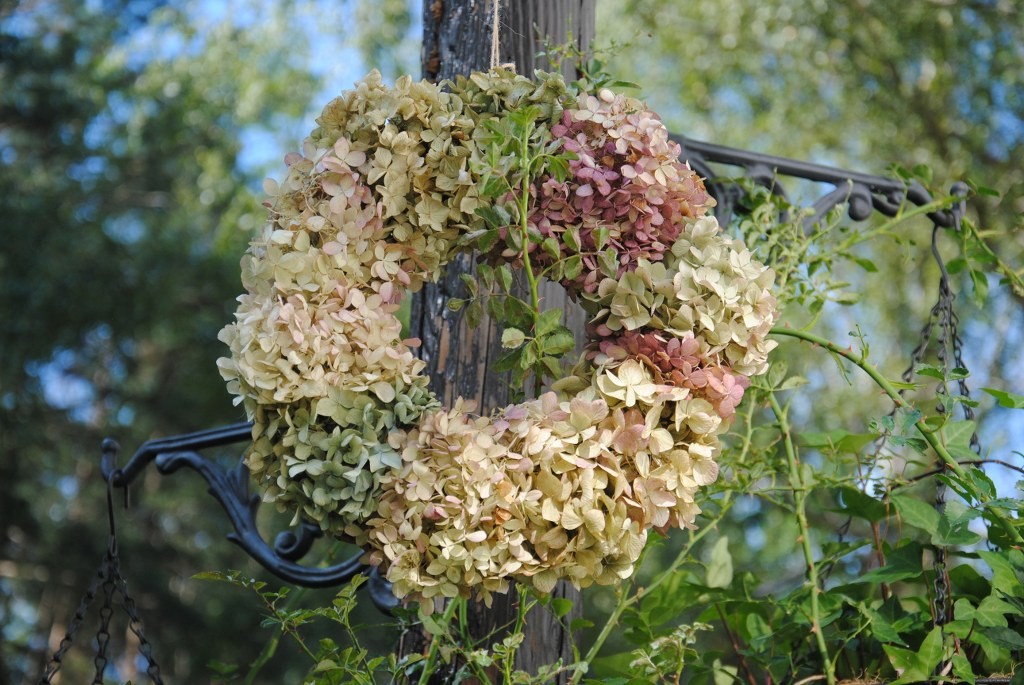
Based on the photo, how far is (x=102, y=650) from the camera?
4.35ft

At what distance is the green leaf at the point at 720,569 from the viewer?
1594 mm

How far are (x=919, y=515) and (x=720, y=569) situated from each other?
395 millimetres

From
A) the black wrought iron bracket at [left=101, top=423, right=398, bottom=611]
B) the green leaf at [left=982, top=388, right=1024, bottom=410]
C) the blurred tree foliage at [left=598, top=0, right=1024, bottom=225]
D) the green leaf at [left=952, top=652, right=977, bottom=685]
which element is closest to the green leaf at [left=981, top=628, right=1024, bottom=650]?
the green leaf at [left=952, top=652, right=977, bottom=685]

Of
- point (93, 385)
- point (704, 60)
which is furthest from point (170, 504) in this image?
point (704, 60)

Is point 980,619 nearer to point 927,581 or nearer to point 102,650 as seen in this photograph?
point 927,581

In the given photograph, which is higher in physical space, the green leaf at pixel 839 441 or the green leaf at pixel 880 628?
the green leaf at pixel 839 441

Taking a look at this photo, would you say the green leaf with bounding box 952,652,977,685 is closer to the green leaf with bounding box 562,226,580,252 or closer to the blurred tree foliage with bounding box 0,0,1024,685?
the green leaf with bounding box 562,226,580,252

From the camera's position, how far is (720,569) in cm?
162

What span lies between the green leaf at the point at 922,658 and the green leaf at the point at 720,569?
0.40 meters

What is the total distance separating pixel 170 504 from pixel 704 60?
517cm

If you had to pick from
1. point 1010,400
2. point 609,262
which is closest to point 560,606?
point 609,262

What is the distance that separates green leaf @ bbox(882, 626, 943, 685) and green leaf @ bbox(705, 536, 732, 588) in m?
0.40

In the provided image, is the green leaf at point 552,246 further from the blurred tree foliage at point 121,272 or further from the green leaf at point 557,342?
the blurred tree foliage at point 121,272

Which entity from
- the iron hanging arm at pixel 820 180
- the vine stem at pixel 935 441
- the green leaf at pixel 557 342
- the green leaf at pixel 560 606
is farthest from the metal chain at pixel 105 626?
the iron hanging arm at pixel 820 180
